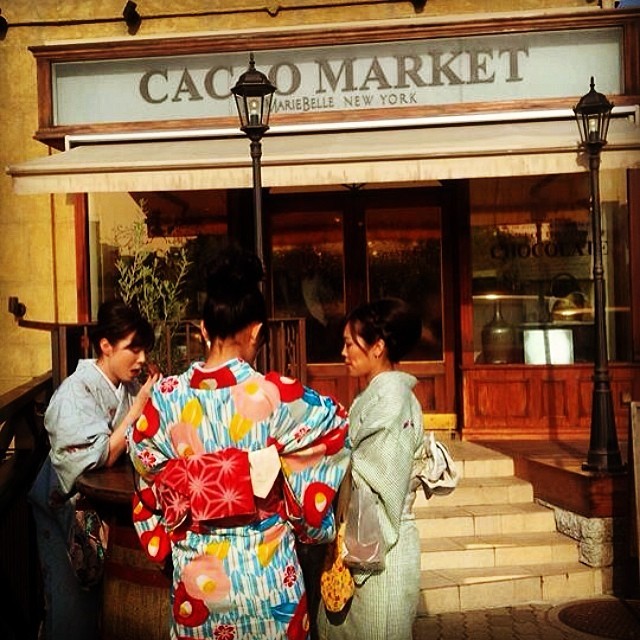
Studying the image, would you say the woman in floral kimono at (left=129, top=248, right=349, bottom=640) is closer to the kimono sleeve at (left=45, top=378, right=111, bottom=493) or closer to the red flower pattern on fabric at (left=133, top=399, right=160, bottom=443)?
the red flower pattern on fabric at (left=133, top=399, right=160, bottom=443)

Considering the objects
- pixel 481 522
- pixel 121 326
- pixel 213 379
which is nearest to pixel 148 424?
pixel 213 379

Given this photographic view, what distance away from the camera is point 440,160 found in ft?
28.4

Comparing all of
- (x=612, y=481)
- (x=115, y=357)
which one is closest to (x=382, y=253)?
(x=612, y=481)

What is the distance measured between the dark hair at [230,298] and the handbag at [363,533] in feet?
2.66

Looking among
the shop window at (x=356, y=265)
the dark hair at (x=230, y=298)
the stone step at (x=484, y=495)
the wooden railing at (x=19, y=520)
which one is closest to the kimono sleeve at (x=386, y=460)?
the dark hair at (x=230, y=298)

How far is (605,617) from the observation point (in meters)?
6.80

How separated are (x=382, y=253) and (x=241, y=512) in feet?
26.5

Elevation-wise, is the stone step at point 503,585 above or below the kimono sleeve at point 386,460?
below

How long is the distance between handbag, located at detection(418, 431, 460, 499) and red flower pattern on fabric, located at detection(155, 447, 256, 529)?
1.07m

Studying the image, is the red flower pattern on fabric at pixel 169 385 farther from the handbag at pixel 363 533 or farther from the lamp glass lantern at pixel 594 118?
the lamp glass lantern at pixel 594 118

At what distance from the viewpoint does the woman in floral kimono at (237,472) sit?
10.1 ft

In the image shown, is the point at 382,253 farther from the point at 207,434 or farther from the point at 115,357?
the point at 207,434

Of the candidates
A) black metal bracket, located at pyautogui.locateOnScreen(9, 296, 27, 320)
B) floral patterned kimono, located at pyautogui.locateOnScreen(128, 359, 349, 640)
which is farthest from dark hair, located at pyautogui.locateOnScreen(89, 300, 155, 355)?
black metal bracket, located at pyautogui.locateOnScreen(9, 296, 27, 320)

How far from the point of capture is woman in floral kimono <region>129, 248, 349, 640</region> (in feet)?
10.1
